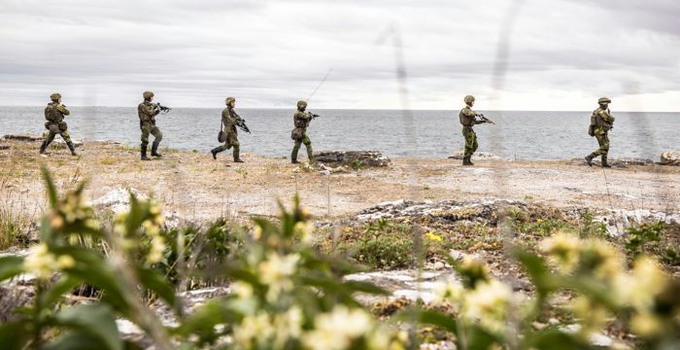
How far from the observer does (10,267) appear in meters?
1.65

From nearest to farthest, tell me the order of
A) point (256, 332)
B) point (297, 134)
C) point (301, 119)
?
point (256, 332), point (301, 119), point (297, 134)

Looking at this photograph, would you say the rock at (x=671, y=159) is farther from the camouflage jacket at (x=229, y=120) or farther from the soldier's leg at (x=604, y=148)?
the camouflage jacket at (x=229, y=120)

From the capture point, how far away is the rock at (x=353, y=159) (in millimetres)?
21188

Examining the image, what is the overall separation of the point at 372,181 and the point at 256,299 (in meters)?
16.5

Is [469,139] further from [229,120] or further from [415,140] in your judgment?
[415,140]

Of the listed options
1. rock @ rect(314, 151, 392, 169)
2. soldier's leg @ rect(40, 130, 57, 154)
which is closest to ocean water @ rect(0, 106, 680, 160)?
rock @ rect(314, 151, 392, 169)

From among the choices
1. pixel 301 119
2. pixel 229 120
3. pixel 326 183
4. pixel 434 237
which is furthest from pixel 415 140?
pixel 229 120

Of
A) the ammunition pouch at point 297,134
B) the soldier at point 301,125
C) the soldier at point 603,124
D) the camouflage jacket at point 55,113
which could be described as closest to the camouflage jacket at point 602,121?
the soldier at point 603,124

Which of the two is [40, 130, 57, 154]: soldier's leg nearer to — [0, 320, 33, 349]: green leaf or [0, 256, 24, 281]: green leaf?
[0, 256, 24, 281]: green leaf

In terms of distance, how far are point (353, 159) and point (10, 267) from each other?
64.8ft

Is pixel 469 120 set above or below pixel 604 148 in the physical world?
above

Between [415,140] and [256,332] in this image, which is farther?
[415,140]

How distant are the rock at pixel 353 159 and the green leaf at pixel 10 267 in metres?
19.2

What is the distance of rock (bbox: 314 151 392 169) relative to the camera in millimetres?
21188
